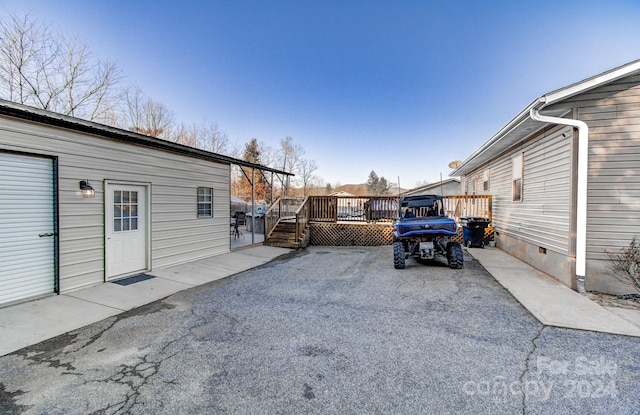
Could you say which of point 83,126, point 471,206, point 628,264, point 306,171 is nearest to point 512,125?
point 628,264

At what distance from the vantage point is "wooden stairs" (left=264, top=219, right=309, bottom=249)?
10241mm

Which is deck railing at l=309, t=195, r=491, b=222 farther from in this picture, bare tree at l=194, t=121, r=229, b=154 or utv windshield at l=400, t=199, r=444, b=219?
bare tree at l=194, t=121, r=229, b=154

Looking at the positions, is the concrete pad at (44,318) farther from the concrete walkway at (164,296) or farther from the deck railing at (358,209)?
the deck railing at (358,209)

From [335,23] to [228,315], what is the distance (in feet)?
42.8

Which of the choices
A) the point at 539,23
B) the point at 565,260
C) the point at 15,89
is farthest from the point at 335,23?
the point at 15,89

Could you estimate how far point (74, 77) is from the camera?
55.5 feet

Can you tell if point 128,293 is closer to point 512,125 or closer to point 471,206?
point 512,125

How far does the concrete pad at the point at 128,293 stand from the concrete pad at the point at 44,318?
15 cm

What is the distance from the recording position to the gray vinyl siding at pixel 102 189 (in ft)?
15.7

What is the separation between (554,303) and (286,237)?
7.93 m

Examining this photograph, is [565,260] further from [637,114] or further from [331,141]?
[331,141]

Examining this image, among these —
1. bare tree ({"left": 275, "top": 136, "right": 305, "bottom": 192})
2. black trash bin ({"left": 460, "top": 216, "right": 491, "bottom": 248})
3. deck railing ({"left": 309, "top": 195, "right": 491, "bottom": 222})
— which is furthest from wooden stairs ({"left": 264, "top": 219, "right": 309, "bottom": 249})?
bare tree ({"left": 275, "top": 136, "right": 305, "bottom": 192})

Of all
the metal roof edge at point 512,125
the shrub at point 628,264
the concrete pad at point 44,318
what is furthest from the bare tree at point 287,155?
the shrub at point 628,264

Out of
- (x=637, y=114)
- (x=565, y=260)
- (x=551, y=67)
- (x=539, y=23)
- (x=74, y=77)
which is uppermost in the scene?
(x=74, y=77)
